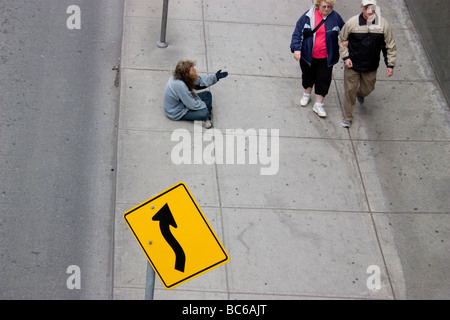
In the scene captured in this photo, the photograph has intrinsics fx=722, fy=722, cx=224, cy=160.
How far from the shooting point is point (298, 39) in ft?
28.6

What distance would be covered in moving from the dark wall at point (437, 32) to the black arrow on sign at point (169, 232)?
229 inches

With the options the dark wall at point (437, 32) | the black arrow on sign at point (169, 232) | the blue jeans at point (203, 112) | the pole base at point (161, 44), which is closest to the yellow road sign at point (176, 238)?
the black arrow on sign at point (169, 232)

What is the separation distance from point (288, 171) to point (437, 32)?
11.6 ft

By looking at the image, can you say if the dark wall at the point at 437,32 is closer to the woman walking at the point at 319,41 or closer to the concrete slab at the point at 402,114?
the concrete slab at the point at 402,114

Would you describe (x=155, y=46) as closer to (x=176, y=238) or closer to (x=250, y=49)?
(x=250, y=49)

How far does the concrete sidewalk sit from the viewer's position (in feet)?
24.1

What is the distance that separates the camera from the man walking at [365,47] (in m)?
8.41

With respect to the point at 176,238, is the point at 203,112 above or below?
below

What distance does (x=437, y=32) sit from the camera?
33.9 feet

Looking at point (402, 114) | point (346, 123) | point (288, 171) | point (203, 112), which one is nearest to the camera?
point (288, 171)

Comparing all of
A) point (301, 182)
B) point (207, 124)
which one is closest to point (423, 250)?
point (301, 182)

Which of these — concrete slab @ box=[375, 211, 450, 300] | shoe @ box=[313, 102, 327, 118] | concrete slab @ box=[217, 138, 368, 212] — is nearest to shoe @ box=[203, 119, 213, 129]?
concrete slab @ box=[217, 138, 368, 212]

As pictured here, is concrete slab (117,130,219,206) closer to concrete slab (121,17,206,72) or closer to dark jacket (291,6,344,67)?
concrete slab (121,17,206,72)
